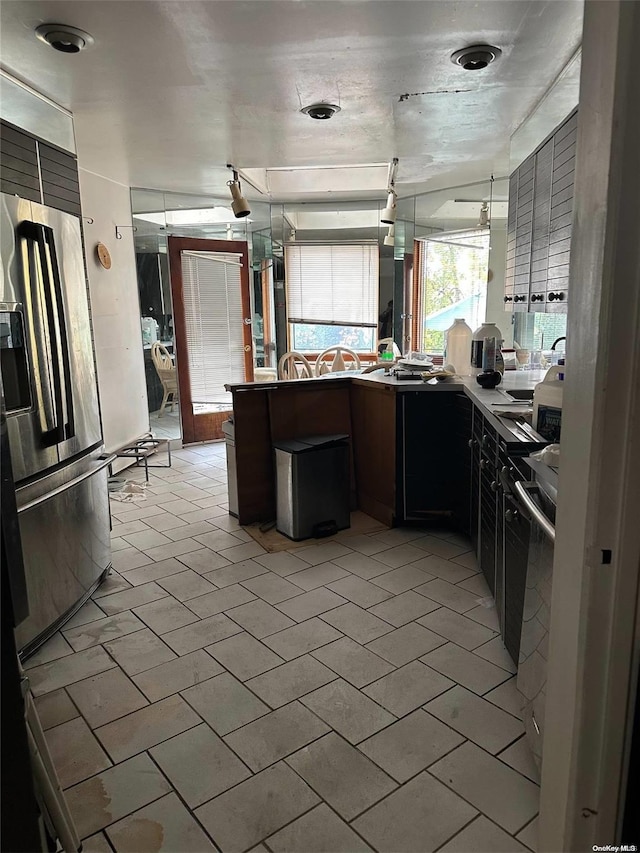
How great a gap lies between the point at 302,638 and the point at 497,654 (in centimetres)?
80

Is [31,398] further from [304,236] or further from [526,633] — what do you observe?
[304,236]

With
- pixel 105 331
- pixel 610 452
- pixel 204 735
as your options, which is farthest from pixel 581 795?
pixel 105 331

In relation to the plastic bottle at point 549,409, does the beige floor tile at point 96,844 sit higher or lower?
lower

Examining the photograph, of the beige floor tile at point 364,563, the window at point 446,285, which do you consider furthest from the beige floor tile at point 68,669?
the window at point 446,285

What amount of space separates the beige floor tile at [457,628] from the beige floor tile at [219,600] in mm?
867

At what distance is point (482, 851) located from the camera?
57.0 inches

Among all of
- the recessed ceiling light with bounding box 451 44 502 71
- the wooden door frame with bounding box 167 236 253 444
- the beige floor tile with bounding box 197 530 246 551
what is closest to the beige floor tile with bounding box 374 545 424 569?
the beige floor tile with bounding box 197 530 246 551

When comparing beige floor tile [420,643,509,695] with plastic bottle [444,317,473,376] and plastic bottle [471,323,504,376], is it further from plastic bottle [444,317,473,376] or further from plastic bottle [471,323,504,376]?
plastic bottle [444,317,473,376]

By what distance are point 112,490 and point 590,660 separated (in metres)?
4.23

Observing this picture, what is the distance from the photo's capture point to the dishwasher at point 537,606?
1.49 m

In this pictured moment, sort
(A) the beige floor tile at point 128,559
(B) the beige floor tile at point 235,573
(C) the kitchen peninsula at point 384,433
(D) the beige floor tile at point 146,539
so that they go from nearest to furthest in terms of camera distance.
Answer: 1. (B) the beige floor tile at point 235,573
2. (A) the beige floor tile at point 128,559
3. (C) the kitchen peninsula at point 384,433
4. (D) the beige floor tile at point 146,539

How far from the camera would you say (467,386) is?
322 centimetres

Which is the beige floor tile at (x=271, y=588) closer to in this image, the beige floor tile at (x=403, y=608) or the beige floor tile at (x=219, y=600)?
the beige floor tile at (x=219, y=600)

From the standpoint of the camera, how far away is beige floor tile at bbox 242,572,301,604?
278 centimetres
